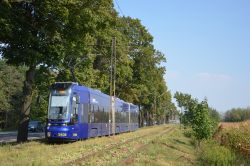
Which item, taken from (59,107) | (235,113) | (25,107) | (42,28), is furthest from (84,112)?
(235,113)

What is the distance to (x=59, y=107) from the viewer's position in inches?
1089

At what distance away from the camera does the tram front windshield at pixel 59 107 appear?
27.6 metres

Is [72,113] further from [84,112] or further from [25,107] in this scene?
[25,107]

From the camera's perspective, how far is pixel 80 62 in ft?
161

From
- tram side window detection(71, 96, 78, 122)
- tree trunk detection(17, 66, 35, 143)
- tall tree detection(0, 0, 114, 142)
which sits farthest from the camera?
tree trunk detection(17, 66, 35, 143)

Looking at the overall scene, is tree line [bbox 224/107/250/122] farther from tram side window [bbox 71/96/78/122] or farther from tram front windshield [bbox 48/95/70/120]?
tram front windshield [bbox 48/95/70/120]

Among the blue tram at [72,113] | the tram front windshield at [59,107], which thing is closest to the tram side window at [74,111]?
the blue tram at [72,113]

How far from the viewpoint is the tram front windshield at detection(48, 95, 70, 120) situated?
2756 cm

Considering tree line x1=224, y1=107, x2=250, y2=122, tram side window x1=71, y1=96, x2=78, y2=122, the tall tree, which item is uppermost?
tree line x1=224, y1=107, x2=250, y2=122

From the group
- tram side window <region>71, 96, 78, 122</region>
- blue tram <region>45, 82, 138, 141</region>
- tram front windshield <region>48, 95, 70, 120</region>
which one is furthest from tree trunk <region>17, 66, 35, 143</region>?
tram side window <region>71, 96, 78, 122</region>

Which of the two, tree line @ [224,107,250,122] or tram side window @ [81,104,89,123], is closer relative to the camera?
tram side window @ [81,104,89,123]

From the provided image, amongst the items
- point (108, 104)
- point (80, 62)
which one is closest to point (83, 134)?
point (108, 104)

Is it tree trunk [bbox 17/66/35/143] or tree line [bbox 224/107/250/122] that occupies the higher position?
tree line [bbox 224/107/250/122]

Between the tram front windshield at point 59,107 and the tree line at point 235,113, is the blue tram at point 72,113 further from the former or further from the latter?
the tree line at point 235,113
